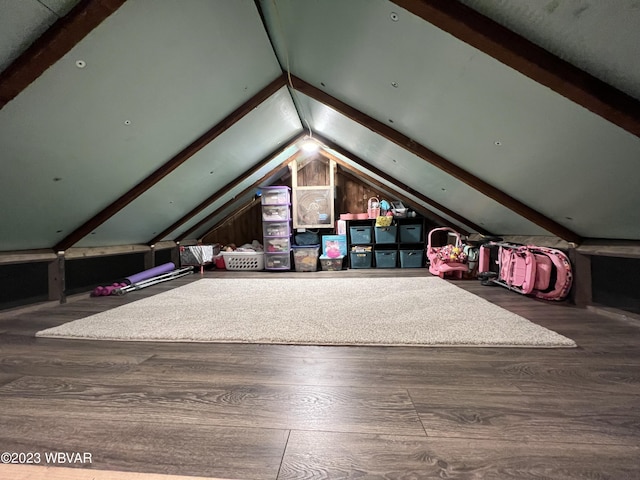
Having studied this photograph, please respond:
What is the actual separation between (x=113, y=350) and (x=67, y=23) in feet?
5.15

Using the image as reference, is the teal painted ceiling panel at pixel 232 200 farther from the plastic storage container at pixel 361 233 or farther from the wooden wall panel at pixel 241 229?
the plastic storage container at pixel 361 233

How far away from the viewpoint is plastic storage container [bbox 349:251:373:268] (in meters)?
4.66

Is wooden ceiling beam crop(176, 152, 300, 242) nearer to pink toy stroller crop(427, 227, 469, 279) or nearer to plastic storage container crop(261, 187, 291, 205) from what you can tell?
plastic storage container crop(261, 187, 291, 205)

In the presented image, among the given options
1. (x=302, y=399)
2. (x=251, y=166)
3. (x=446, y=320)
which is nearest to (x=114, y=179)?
(x=251, y=166)

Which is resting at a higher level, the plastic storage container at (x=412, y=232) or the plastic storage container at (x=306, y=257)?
the plastic storage container at (x=412, y=232)

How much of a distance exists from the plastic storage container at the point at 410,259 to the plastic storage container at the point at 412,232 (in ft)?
0.63

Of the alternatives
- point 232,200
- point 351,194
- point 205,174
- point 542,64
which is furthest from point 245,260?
point 542,64

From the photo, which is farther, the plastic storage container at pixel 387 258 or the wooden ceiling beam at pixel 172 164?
the plastic storage container at pixel 387 258

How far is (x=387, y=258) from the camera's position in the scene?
4.62m

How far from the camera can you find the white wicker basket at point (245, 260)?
4.66 metres

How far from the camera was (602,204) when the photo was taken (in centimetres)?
A: 171

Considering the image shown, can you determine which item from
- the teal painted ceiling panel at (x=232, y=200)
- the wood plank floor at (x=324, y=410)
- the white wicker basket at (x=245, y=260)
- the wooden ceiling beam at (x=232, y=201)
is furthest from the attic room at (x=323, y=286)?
the white wicker basket at (x=245, y=260)

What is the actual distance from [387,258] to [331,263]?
94 cm

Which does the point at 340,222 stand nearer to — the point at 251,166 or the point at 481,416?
the point at 251,166
